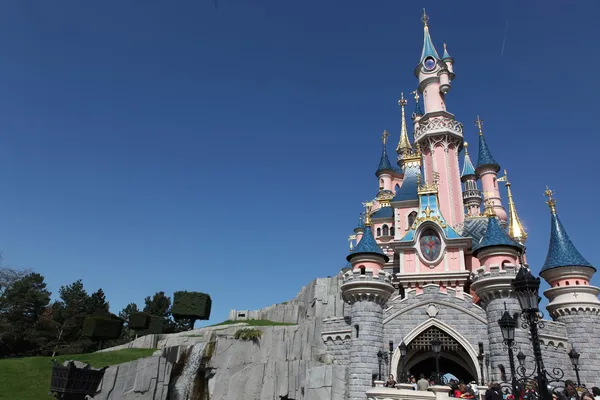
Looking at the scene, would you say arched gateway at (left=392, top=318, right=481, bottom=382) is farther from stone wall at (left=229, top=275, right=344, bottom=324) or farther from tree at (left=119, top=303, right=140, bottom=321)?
tree at (left=119, top=303, right=140, bottom=321)

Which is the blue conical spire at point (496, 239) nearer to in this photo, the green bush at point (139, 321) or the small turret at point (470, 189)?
the small turret at point (470, 189)

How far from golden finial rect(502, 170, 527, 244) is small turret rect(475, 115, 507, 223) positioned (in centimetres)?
158

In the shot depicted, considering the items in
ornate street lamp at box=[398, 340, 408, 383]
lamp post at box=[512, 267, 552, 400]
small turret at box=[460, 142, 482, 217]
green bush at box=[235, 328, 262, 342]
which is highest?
small turret at box=[460, 142, 482, 217]

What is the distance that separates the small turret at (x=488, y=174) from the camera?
38.9 metres

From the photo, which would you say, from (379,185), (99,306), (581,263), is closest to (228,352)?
(581,263)

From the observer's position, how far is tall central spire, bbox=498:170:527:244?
40.2 meters

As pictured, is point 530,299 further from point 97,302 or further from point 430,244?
point 97,302

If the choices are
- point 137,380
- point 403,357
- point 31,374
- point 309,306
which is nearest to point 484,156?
point 309,306

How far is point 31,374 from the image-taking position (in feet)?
71.1

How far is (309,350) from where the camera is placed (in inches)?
985

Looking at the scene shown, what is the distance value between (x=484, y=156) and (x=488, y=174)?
1.69 metres

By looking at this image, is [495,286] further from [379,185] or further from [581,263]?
[379,185]

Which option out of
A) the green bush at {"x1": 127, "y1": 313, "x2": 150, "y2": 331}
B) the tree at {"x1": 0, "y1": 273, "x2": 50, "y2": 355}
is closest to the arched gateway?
the green bush at {"x1": 127, "y1": 313, "x2": 150, "y2": 331}

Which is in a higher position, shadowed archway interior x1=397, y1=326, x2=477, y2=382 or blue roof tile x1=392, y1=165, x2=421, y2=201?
blue roof tile x1=392, y1=165, x2=421, y2=201
